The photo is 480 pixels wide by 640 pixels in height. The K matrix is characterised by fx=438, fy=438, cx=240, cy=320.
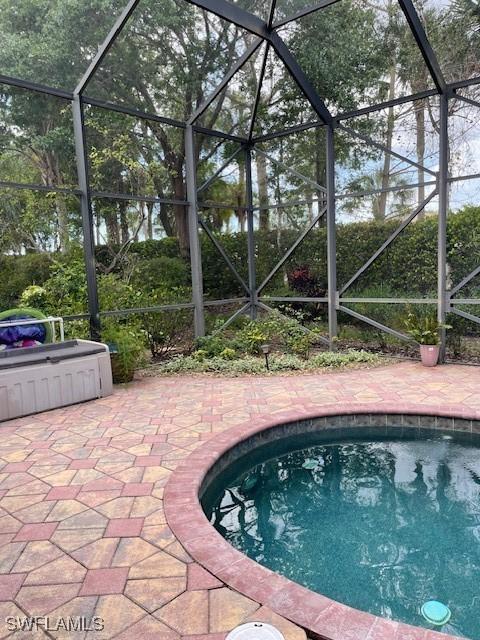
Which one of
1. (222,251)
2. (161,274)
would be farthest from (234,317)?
(161,274)

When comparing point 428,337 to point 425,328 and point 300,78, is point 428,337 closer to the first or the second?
point 425,328

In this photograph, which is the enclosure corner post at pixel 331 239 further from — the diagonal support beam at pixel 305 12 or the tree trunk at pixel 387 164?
the diagonal support beam at pixel 305 12

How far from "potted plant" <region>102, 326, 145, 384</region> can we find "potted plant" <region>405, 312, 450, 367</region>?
4.11 meters

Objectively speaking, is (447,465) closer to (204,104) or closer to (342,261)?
(342,261)

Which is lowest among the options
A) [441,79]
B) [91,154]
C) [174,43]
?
[91,154]

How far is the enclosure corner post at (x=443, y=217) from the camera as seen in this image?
6219 millimetres

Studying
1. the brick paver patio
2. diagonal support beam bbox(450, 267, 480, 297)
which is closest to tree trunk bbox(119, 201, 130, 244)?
the brick paver patio

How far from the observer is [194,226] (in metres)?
7.37

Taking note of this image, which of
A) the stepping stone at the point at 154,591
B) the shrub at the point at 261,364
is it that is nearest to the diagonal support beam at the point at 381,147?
the shrub at the point at 261,364

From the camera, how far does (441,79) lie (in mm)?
5992

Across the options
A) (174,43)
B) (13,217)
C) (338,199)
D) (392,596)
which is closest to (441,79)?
(338,199)

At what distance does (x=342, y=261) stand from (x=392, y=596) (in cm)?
617

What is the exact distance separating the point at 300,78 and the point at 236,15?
4.75 ft

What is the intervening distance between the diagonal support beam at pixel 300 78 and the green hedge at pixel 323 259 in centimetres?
191
